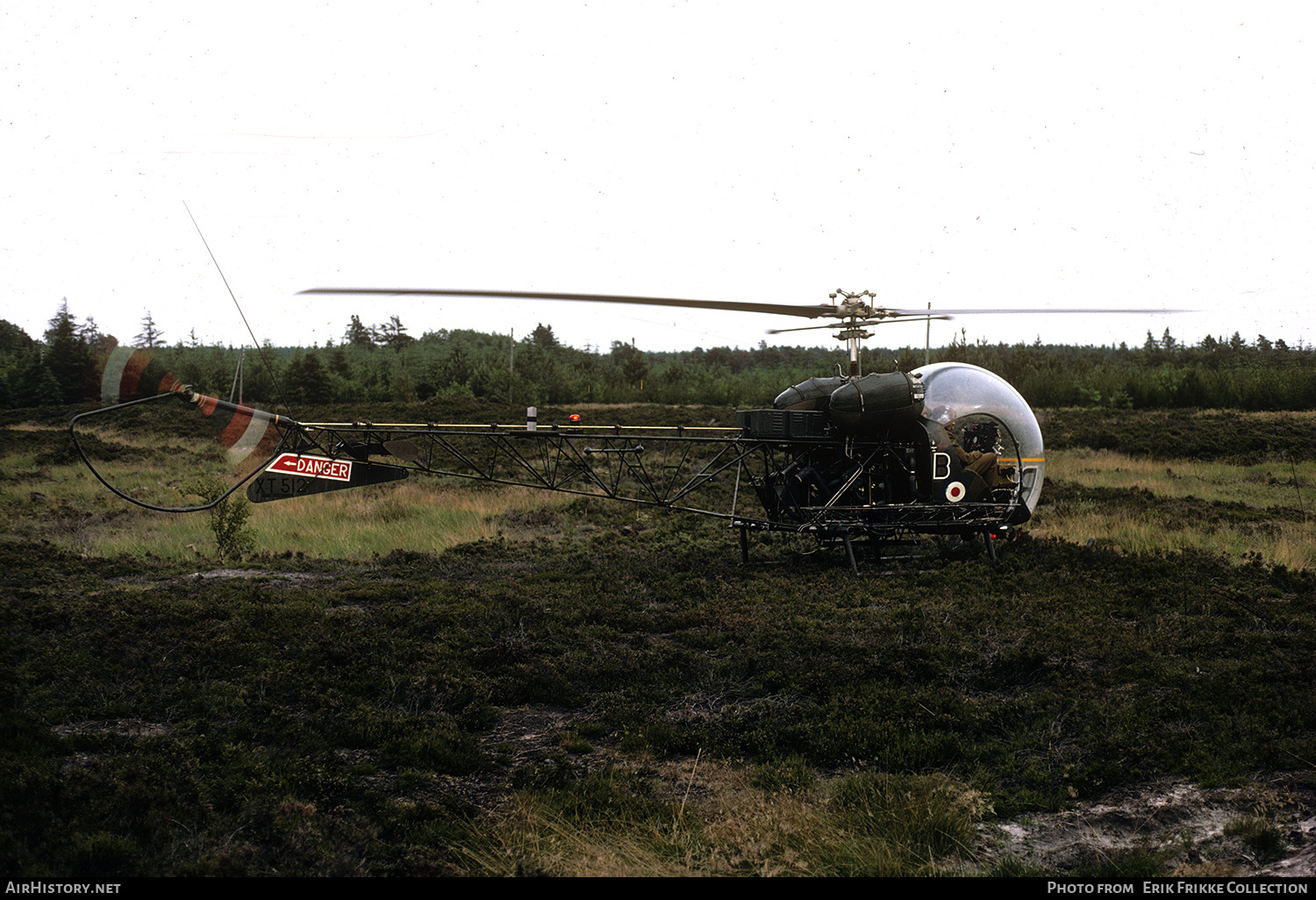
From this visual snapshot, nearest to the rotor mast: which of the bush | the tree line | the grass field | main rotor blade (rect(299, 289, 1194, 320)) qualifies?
main rotor blade (rect(299, 289, 1194, 320))

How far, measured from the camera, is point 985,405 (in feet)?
40.3

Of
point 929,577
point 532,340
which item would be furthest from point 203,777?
point 532,340

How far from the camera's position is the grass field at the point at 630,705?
5.18m

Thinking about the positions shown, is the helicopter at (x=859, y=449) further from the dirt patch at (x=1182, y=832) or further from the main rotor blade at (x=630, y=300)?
the dirt patch at (x=1182, y=832)

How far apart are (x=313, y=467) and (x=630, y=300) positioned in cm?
535

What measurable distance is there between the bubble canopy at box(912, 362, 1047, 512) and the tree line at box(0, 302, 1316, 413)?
28.7m

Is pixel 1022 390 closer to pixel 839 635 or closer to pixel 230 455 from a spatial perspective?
pixel 839 635

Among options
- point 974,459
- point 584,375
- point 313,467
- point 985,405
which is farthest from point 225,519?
point 584,375

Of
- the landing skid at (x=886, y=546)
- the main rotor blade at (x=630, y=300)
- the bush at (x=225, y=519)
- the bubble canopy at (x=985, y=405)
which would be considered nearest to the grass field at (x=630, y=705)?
the landing skid at (x=886, y=546)

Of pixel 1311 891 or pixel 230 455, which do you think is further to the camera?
pixel 230 455

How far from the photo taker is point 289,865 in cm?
484

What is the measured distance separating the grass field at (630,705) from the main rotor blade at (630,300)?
4005 millimetres

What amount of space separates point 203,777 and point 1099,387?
50602mm

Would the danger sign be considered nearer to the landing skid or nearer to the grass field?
the grass field
